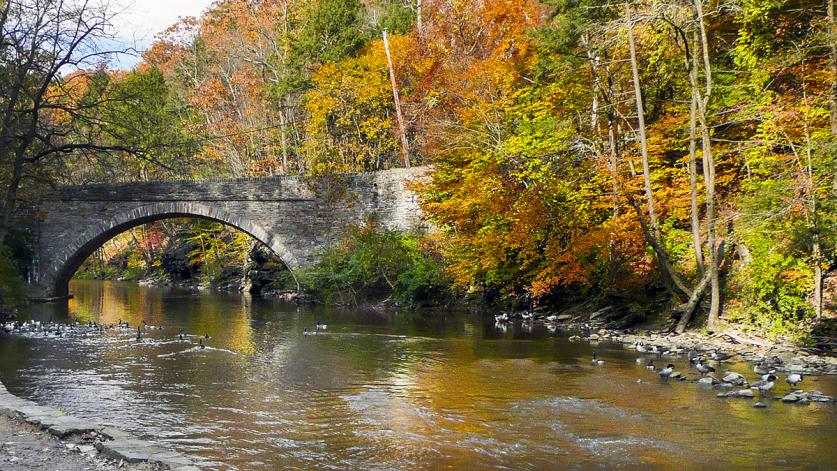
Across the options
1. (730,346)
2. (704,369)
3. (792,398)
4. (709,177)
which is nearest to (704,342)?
(730,346)

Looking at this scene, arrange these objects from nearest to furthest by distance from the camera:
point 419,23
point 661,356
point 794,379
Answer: point 794,379 → point 661,356 → point 419,23

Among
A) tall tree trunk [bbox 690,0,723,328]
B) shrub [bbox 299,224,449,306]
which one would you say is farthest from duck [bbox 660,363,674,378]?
shrub [bbox 299,224,449,306]

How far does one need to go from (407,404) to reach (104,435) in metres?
3.89

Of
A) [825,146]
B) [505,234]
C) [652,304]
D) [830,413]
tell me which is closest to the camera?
[830,413]

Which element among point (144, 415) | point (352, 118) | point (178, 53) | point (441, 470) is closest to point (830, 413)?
point (441, 470)

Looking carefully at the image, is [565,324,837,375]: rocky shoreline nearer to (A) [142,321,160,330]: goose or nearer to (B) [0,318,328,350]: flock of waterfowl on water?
(B) [0,318,328,350]: flock of waterfowl on water

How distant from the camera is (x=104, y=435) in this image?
647cm

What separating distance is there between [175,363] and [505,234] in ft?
31.0

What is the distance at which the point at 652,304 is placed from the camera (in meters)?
17.5

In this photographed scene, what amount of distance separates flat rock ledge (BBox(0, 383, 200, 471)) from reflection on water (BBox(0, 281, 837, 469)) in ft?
2.57

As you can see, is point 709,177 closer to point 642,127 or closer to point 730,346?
point 642,127

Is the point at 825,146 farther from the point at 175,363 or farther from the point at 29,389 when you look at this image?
the point at 29,389

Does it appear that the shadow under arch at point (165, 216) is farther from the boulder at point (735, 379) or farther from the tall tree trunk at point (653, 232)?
the boulder at point (735, 379)

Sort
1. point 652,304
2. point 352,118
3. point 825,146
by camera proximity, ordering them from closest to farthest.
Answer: point 825,146
point 652,304
point 352,118
